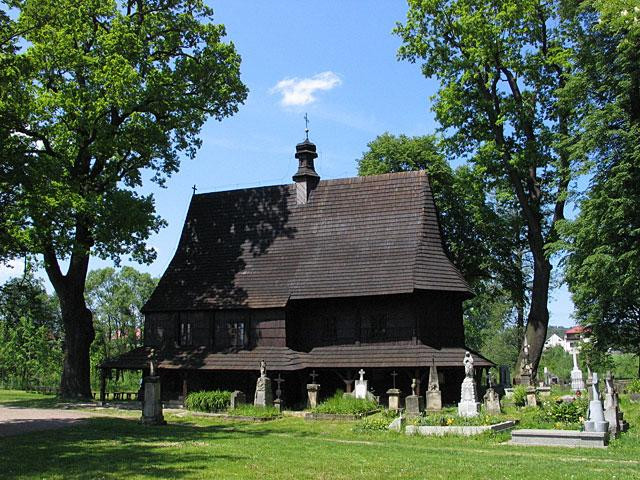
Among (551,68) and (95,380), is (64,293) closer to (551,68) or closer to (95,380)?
(95,380)

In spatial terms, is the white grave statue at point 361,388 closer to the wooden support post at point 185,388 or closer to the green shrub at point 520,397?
the green shrub at point 520,397

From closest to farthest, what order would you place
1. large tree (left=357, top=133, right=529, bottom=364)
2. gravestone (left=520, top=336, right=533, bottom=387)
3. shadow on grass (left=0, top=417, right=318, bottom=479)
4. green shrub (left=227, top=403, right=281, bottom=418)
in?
shadow on grass (left=0, top=417, right=318, bottom=479)
green shrub (left=227, top=403, right=281, bottom=418)
gravestone (left=520, top=336, right=533, bottom=387)
large tree (left=357, top=133, right=529, bottom=364)

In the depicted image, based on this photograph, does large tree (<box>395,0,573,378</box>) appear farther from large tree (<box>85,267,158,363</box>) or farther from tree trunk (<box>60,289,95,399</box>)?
large tree (<box>85,267,158,363</box>)

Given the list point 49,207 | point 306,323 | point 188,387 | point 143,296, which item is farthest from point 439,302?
point 143,296

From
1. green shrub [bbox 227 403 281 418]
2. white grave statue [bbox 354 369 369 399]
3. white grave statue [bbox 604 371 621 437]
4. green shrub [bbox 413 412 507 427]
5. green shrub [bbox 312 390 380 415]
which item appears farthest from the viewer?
white grave statue [bbox 354 369 369 399]

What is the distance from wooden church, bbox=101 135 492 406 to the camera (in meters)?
26.4

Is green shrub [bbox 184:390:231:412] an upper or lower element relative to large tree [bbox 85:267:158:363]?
lower

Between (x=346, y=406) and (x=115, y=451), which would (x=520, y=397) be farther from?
(x=115, y=451)

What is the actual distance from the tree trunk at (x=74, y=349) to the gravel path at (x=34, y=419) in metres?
4.14

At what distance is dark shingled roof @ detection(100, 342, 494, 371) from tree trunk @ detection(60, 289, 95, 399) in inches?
74.4

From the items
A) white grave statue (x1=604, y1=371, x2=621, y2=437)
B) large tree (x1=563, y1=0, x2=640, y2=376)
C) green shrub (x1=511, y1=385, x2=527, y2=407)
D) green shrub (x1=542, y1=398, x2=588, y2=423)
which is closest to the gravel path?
green shrub (x1=542, y1=398, x2=588, y2=423)

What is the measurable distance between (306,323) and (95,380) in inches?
1031

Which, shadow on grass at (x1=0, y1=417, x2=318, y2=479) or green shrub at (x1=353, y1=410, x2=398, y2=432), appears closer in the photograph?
shadow on grass at (x1=0, y1=417, x2=318, y2=479)

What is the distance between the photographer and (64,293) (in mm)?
29234
